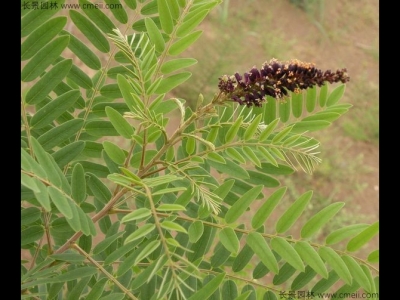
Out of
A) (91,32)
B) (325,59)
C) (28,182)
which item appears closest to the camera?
(28,182)

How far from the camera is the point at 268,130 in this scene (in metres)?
0.94

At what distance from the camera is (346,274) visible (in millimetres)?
916

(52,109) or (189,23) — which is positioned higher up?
(189,23)

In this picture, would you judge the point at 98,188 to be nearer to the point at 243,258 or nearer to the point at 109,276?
the point at 109,276

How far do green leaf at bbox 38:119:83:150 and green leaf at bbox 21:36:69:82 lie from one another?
3.9 inches

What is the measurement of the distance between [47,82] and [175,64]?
23cm

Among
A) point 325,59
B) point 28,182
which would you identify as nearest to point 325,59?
point 325,59

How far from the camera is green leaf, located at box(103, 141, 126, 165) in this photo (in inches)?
37.4

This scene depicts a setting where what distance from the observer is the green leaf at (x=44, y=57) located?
3.07ft

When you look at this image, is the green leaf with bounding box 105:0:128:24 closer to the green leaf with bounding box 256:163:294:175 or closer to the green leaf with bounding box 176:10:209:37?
the green leaf with bounding box 176:10:209:37

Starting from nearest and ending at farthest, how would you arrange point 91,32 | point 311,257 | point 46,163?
point 46,163 < point 311,257 < point 91,32

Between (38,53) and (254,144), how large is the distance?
40 cm
